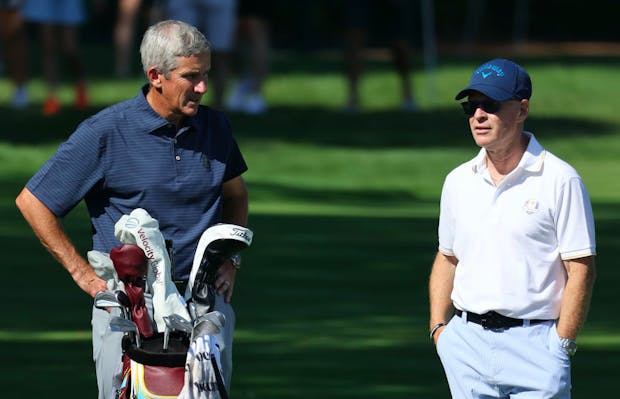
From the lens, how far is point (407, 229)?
15.7m

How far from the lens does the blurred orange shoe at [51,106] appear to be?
21.4 metres

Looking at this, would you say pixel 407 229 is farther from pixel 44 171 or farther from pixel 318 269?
pixel 44 171

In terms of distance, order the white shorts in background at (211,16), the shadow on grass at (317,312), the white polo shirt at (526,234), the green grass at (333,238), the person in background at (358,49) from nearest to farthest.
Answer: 1. the white polo shirt at (526,234)
2. the shadow on grass at (317,312)
3. the green grass at (333,238)
4. the white shorts in background at (211,16)
5. the person in background at (358,49)

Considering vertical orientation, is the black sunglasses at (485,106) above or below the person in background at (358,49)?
above

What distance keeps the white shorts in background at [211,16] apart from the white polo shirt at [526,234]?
570 inches

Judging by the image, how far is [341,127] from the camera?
22.2m

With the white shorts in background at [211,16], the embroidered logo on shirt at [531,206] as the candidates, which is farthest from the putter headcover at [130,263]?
the white shorts in background at [211,16]

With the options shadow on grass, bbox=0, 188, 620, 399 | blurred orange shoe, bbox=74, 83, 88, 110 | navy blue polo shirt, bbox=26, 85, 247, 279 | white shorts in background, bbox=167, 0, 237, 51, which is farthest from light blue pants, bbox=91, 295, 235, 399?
blurred orange shoe, bbox=74, 83, 88, 110

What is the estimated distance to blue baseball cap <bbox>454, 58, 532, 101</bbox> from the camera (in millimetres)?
6066

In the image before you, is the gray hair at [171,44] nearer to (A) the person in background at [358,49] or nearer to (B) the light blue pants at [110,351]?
(B) the light blue pants at [110,351]

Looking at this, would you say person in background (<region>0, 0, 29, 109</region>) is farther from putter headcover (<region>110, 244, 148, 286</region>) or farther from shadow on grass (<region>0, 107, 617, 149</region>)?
putter headcover (<region>110, 244, 148, 286</region>)

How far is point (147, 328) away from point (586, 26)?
34928mm

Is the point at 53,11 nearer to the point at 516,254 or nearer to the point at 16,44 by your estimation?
the point at 16,44

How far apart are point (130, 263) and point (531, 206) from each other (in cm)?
133
